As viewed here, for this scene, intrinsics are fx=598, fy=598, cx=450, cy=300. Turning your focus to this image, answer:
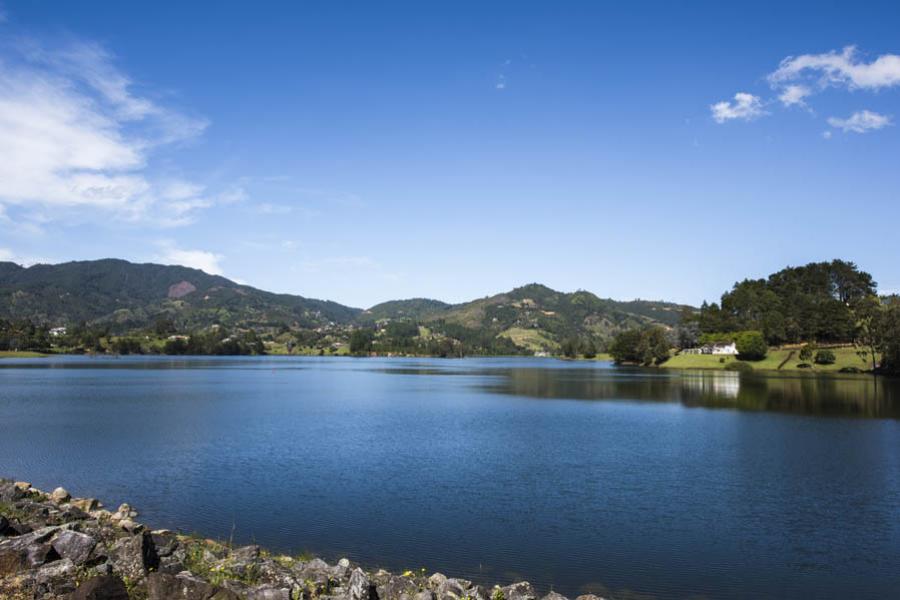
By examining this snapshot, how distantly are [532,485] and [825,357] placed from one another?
124562mm

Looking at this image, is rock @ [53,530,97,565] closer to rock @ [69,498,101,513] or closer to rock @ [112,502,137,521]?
rock @ [112,502,137,521]

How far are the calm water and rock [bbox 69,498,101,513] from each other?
179 cm

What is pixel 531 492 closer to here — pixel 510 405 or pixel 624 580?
pixel 624 580

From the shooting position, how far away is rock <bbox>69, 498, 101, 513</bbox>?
22192 millimetres

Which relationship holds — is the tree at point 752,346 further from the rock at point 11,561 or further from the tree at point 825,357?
the rock at point 11,561

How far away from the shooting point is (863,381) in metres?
96.9

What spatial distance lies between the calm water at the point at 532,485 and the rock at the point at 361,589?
15.8 feet

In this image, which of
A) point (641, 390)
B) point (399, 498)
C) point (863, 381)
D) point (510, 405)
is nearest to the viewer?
point (399, 498)

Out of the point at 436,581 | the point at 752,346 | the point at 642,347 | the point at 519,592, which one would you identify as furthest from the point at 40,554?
the point at 642,347

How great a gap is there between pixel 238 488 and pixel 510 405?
143 feet

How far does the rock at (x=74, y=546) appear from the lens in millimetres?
13578

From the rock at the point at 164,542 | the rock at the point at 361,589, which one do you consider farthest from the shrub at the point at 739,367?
the rock at the point at 361,589

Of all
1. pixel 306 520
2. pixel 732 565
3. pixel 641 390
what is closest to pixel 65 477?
pixel 306 520


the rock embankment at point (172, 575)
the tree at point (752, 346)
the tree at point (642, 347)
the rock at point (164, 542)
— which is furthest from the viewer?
the tree at point (642, 347)
